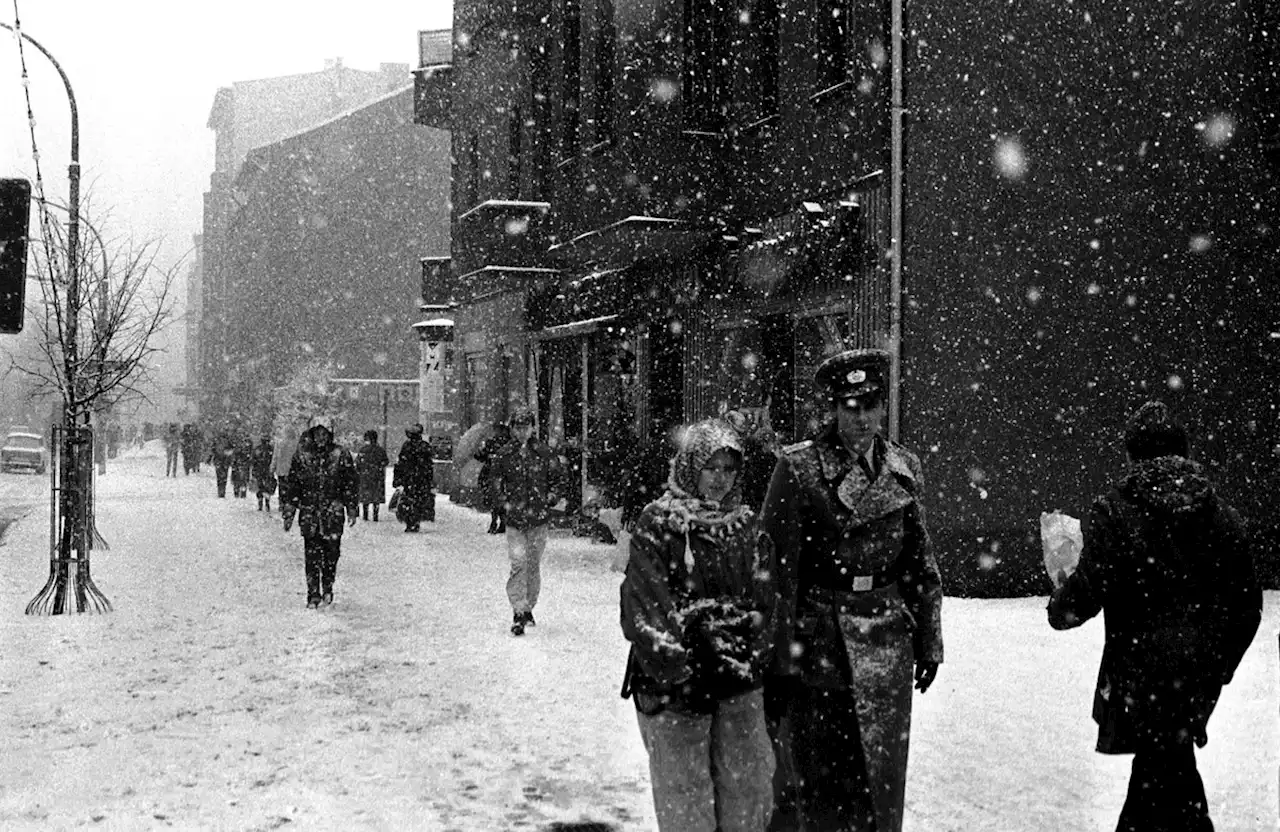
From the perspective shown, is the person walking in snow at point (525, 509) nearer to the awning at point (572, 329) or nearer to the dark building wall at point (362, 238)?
the awning at point (572, 329)

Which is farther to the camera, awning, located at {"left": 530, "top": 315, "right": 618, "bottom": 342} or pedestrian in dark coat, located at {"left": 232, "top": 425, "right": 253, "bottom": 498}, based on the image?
pedestrian in dark coat, located at {"left": 232, "top": 425, "right": 253, "bottom": 498}

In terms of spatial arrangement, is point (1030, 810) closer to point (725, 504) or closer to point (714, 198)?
point (725, 504)

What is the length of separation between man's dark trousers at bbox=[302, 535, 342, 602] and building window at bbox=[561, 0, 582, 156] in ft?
31.6

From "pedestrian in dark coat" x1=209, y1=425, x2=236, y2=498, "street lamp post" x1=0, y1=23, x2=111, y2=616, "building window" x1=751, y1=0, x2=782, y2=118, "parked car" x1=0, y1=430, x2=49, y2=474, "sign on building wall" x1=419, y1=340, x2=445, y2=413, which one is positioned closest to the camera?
"street lamp post" x1=0, y1=23, x2=111, y2=616

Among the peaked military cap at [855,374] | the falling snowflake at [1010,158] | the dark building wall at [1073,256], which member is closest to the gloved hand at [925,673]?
the peaked military cap at [855,374]

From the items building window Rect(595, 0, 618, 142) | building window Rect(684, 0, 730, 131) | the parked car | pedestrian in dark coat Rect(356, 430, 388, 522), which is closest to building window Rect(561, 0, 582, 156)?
building window Rect(595, 0, 618, 142)

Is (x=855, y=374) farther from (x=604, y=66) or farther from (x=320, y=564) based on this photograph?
(x=604, y=66)

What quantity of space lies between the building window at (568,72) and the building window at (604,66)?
182 cm

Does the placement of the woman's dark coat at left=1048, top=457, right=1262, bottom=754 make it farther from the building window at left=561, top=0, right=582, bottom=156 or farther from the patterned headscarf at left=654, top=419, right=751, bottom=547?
the building window at left=561, top=0, right=582, bottom=156

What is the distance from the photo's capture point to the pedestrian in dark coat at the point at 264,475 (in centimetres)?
2767

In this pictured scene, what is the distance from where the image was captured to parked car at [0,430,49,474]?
5659 centimetres

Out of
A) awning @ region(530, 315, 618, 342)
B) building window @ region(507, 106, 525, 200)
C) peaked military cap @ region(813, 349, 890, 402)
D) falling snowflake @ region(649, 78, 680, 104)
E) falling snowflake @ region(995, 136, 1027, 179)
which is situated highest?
building window @ region(507, 106, 525, 200)

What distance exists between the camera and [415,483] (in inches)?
893

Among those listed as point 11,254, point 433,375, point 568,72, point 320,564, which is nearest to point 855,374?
point 11,254
